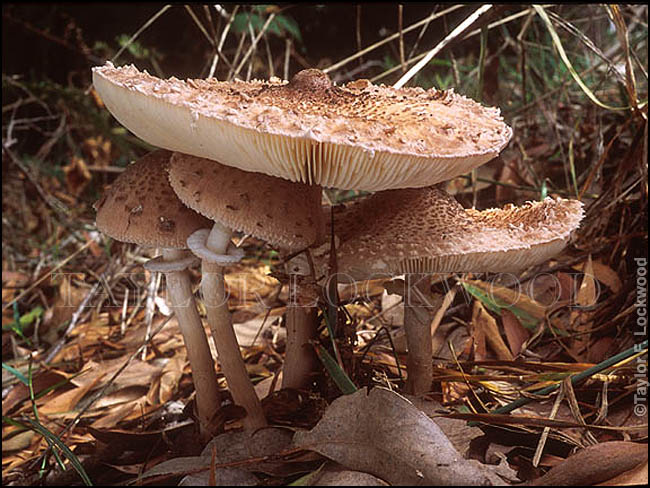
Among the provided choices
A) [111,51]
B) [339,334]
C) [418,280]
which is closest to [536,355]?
[418,280]

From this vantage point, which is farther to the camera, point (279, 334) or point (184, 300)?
point (279, 334)

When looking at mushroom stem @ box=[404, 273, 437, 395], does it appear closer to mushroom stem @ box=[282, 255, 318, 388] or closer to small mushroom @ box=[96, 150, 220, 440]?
mushroom stem @ box=[282, 255, 318, 388]

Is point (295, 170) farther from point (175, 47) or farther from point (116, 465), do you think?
point (175, 47)

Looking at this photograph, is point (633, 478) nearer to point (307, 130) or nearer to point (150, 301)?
point (307, 130)


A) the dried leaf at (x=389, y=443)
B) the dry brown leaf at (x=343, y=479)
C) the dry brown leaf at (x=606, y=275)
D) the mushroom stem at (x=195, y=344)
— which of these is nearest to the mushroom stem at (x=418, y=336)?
the dried leaf at (x=389, y=443)

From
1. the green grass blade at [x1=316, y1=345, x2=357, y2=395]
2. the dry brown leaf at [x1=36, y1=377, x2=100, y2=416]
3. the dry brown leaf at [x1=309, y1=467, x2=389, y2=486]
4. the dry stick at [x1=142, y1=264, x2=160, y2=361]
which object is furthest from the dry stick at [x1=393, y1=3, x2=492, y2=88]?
the dry brown leaf at [x1=36, y1=377, x2=100, y2=416]

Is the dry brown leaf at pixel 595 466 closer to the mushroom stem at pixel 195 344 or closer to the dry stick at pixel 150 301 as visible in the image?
the mushroom stem at pixel 195 344
